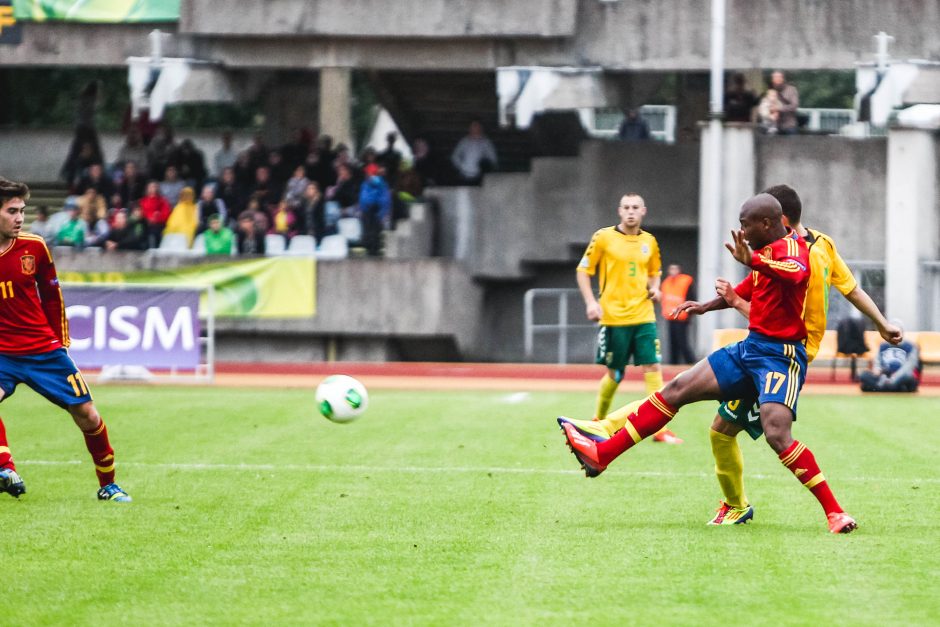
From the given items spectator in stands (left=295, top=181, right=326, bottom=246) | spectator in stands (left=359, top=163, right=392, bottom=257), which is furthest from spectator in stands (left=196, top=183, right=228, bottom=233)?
spectator in stands (left=359, top=163, right=392, bottom=257)

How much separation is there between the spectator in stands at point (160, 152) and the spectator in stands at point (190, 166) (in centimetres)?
22

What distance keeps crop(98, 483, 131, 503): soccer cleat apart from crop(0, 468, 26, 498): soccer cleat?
49 centimetres

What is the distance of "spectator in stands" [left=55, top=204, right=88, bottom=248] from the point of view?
2877 centimetres

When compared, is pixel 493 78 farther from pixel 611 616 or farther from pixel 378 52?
pixel 611 616

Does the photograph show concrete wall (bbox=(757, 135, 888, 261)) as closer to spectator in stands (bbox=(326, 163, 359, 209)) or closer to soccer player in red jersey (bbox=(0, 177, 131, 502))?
spectator in stands (bbox=(326, 163, 359, 209))

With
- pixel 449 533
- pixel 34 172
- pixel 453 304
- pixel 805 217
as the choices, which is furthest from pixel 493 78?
pixel 449 533

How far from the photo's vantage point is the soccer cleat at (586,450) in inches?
354

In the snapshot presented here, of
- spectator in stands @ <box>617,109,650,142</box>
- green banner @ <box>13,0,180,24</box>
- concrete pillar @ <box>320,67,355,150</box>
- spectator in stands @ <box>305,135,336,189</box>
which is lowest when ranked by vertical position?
spectator in stands @ <box>305,135,336,189</box>

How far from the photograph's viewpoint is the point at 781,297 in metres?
8.64

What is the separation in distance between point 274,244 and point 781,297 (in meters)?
20.1

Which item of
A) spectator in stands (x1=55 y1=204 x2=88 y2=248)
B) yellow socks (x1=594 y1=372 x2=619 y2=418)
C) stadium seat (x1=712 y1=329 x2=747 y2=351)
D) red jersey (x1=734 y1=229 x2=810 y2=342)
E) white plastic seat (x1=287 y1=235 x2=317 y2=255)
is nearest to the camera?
red jersey (x1=734 y1=229 x2=810 y2=342)

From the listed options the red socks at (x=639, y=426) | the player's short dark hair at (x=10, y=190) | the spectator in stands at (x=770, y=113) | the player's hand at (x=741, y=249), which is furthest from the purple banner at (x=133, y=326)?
the player's hand at (x=741, y=249)

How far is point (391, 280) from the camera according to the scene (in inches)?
1114

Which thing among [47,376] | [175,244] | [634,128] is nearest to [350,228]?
[175,244]
